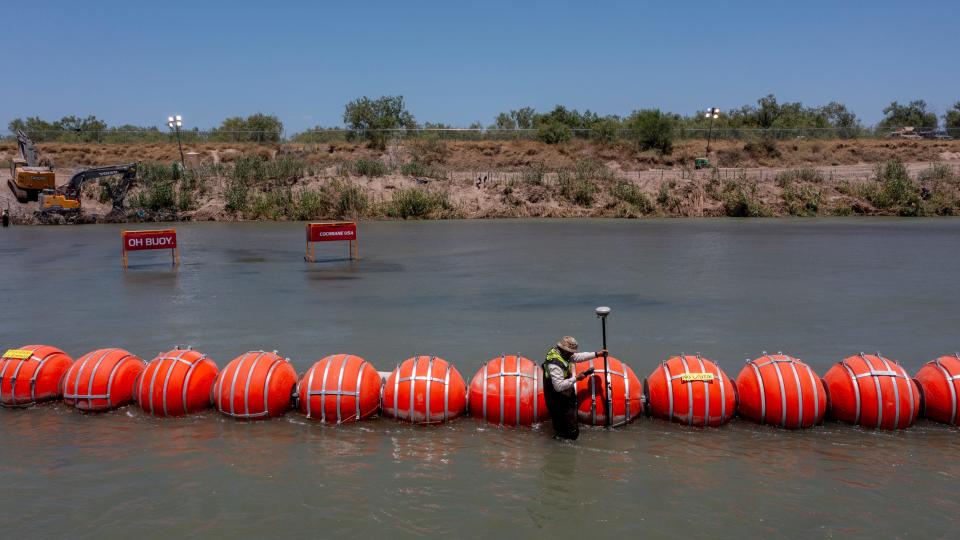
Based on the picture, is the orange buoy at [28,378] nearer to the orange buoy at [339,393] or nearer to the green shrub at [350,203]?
the orange buoy at [339,393]

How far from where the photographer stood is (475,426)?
439 inches

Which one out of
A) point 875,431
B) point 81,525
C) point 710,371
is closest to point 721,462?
point 710,371

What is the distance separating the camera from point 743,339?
15.5 meters

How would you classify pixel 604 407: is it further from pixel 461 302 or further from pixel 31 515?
pixel 461 302

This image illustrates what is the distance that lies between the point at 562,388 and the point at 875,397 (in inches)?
168

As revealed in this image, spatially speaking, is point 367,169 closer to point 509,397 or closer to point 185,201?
point 185,201

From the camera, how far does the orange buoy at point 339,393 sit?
1116cm

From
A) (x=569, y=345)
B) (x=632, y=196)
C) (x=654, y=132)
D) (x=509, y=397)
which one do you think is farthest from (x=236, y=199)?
(x=569, y=345)

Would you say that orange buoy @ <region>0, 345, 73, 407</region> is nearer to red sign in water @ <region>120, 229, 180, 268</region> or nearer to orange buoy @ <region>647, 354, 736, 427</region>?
orange buoy @ <region>647, 354, 736, 427</region>

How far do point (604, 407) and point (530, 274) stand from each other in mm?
14347

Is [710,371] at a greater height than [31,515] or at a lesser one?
greater

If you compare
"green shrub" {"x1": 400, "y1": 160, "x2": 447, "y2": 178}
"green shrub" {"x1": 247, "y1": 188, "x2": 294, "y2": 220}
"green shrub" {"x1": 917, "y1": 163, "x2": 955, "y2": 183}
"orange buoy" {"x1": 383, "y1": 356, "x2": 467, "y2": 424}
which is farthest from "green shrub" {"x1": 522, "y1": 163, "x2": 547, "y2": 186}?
"orange buoy" {"x1": 383, "y1": 356, "x2": 467, "y2": 424}

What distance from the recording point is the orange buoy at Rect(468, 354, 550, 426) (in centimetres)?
1102

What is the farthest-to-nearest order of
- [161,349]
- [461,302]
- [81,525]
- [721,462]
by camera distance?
[461,302], [161,349], [721,462], [81,525]
